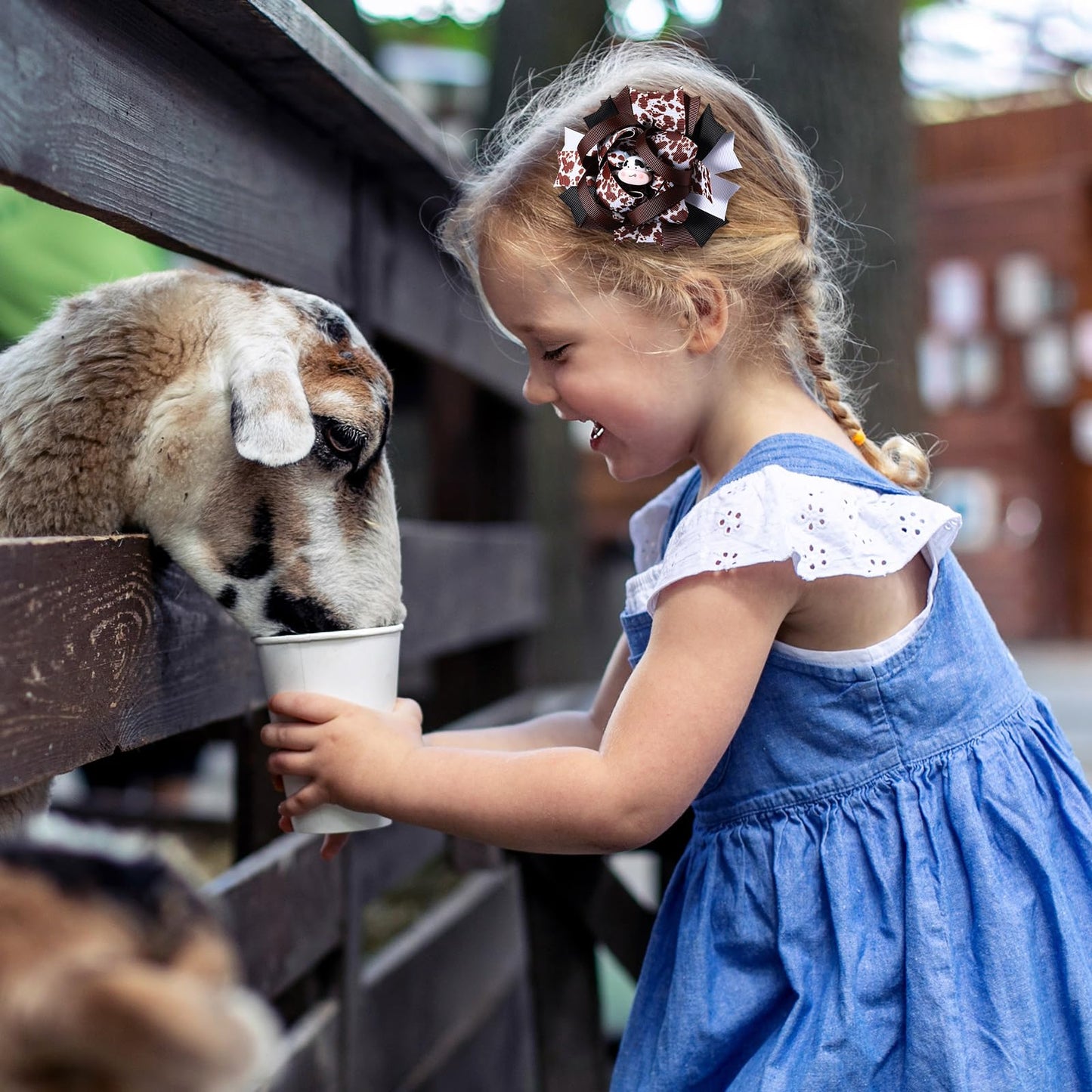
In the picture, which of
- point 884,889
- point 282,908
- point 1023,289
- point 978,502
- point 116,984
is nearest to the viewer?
point 116,984

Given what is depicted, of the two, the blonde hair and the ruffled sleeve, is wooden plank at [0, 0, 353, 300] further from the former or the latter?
the ruffled sleeve

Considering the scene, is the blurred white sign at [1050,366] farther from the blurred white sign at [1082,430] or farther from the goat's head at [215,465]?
the goat's head at [215,465]

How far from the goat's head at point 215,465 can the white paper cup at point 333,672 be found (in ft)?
0.44

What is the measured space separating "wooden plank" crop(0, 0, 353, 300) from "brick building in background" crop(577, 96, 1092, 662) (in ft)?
42.3

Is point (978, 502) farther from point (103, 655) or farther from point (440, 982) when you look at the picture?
point (103, 655)

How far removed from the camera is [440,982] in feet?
10.7

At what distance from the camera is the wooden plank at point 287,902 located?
2053 mm

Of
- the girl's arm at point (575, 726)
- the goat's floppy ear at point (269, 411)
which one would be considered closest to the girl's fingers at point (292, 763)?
the goat's floppy ear at point (269, 411)

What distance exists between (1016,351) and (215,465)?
46.5 feet

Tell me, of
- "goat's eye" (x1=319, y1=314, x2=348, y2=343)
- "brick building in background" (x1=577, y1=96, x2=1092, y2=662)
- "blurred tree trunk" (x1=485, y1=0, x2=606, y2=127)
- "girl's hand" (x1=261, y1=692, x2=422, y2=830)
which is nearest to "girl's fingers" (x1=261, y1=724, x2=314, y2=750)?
"girl's hand" (x1=261, y1=692, x2=422, y2=830)

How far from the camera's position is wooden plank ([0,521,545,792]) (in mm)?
1289

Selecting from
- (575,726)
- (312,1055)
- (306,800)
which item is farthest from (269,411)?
(312,1055)

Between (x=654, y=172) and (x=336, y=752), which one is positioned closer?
(x=336, y=752)

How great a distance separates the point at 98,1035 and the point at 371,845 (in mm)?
2110
